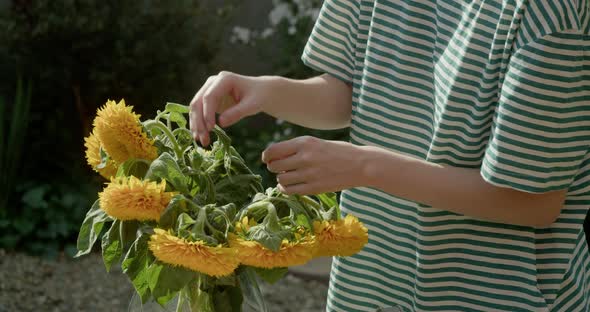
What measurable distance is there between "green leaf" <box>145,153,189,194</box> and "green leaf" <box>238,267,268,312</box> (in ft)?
0.43

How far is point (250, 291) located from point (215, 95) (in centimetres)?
30

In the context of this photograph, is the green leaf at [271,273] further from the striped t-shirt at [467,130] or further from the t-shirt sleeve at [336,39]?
the t-shirt sleeve at [336,39]

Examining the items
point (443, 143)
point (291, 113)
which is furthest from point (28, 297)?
point (443, 143)

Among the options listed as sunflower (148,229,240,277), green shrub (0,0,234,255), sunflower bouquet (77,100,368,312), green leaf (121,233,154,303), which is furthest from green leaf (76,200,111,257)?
green shrub (0,0,234,255)

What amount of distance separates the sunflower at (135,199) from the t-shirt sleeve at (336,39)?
1.75 feet

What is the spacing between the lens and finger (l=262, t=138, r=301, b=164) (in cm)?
118

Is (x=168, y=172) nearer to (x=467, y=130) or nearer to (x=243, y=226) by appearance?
(x=243, y=226)

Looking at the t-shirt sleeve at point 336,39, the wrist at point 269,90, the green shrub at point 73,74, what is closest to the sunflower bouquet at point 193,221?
the wrist at point 269,90

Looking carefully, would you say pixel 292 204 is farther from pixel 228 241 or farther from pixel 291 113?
pixel 291 113

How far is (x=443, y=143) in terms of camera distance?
131cm

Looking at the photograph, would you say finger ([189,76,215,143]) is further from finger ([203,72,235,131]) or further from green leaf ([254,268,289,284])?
green leaf ([254,268,289,284])

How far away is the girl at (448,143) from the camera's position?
3.85 ft

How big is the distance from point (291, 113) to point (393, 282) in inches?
12.5

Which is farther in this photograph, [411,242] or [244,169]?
[411,242]
